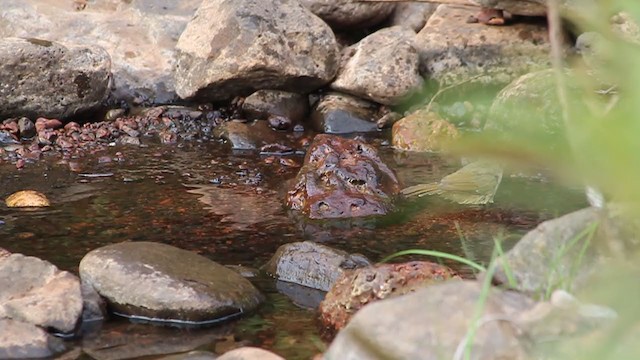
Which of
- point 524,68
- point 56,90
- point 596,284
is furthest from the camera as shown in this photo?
point 524,68

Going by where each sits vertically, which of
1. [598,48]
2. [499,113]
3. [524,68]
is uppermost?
[598,48]

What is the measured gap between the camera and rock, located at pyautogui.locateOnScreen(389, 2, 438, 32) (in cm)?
1028

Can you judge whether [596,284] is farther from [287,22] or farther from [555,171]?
[287,22]

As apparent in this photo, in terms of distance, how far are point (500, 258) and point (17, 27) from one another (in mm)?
8571

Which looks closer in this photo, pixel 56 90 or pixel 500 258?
pixel 500 258

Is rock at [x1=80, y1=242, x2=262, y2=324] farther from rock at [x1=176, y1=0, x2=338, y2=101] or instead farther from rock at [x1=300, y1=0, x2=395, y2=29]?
rock at [x1=300, y1=0, x2=395, y2=29]

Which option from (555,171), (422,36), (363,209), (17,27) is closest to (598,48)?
(555,171)

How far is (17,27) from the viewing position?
9.84 meters

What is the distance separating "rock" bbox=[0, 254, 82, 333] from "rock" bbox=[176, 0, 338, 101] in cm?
449

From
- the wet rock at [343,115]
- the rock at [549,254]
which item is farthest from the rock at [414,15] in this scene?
the rock at [549,254]

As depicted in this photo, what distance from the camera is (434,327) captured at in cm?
218

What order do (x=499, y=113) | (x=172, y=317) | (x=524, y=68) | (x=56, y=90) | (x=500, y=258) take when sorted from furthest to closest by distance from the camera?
(x=524, y=68) < (x=56, y=90) < (x=172, y=317) < (x=500, y=258) < (x=499, y=113)

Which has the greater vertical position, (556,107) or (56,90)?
(556,107)

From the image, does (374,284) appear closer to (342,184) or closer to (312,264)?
(312,264)
